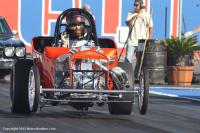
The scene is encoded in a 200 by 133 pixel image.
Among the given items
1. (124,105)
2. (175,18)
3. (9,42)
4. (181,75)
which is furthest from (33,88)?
(175,18)

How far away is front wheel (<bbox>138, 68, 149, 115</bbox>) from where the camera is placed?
1068 centimetres

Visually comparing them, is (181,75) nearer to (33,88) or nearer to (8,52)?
(8,52)

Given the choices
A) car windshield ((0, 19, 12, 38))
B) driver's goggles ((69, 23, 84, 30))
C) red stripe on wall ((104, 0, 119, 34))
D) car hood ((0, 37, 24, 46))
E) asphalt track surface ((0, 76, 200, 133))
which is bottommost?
asphalt track surface ((0, 76, 200, 133))

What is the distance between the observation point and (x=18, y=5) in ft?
84.4

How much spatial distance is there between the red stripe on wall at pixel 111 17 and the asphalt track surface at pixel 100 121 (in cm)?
1325

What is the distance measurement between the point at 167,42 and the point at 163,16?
727cm

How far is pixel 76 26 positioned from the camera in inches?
445

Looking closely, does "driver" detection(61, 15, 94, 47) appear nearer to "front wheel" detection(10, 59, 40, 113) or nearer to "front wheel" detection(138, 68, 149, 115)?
"front wheel" detection(10, 59, 40, 113)

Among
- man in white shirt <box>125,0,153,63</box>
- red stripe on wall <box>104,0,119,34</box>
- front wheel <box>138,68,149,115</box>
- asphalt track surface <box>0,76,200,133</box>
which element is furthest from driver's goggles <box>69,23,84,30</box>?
red stripe on wall <box>104,0,119,34</box>

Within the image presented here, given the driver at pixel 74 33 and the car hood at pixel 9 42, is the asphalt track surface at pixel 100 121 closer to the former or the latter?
the driver at pixel 74 33

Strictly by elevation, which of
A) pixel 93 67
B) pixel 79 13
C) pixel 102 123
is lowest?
pixel 102 123

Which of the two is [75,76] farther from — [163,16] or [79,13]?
[163,16]

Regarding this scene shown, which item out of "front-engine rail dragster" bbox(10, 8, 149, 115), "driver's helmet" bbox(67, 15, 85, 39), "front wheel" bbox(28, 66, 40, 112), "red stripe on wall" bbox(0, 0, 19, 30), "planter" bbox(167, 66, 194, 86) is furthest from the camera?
"red stripe on wall" bbox(0, 0, 19, 30)

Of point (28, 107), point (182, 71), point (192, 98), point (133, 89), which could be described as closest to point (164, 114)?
point (133, 89)
